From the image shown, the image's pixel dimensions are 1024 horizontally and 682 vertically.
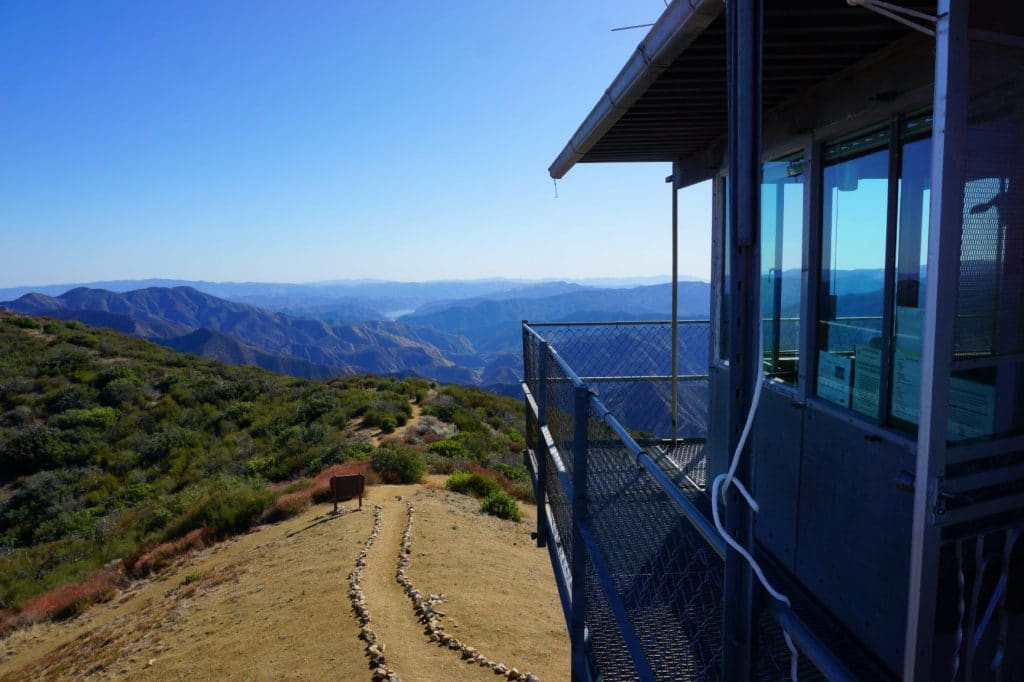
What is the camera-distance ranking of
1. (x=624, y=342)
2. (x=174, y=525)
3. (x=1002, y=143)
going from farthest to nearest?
1. (x=174, y=525)
2. (x=624, y=342)
3. (x=1002, y=143)

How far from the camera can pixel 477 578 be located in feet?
27.3

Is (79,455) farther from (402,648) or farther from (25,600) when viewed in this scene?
(402,648)

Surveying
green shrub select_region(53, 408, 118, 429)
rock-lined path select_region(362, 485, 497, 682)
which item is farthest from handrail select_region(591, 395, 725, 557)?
green shrub select_region(53, 408, 118, 429)

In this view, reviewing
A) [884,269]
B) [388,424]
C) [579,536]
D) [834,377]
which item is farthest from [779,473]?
[388,424]

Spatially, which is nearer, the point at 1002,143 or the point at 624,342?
the point at 1002,143

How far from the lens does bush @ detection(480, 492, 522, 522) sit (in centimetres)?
1159

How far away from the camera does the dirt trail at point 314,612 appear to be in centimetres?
639

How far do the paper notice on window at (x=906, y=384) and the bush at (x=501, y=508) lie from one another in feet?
29.2

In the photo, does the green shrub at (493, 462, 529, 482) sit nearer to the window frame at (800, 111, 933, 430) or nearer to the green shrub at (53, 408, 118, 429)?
the window frame at (800, 111, 933, 430)

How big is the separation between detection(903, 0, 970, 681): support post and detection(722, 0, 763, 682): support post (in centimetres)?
37

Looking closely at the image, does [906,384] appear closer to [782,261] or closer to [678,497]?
[782,261]

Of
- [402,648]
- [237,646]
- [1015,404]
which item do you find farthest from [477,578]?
[1015,404]

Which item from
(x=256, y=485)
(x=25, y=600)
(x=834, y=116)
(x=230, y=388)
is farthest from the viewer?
(x=230, y=388)

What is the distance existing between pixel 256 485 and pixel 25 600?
163 inches
